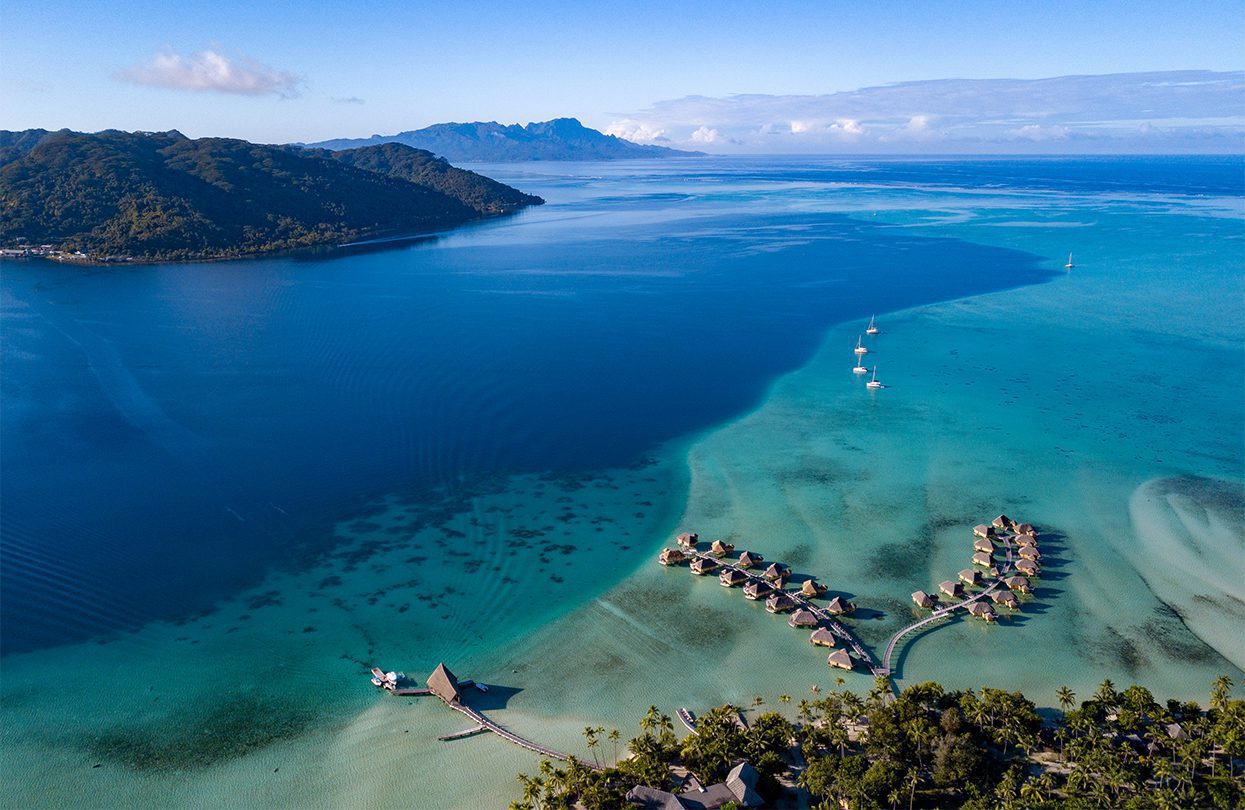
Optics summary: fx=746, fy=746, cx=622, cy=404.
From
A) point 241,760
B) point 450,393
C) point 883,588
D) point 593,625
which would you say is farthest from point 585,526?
point 450,393

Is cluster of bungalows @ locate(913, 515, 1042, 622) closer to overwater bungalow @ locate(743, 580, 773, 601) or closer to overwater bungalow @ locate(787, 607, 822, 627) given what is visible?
overwater bungalow @ locate(787, 607, 822, 627)

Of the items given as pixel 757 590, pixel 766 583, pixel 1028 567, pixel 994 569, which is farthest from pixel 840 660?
pixel 1028 567

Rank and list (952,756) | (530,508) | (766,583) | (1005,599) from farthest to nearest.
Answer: (530,508) < (766,583) < (1005,599) < (952,756)

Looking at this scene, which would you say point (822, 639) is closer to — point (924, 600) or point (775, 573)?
point (775, 573)

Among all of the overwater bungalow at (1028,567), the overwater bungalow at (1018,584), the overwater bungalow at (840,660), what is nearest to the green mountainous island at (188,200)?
the overwater bungalow at (840,660)

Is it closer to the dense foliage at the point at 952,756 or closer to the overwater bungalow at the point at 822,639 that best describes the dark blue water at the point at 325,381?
the overwater bungalow at the point at 822,639

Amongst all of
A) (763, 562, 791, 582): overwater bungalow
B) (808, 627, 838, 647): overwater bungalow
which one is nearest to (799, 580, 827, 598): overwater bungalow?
(763, 562, 791, 582): overwater bungalow

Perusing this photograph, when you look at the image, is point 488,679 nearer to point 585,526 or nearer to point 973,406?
point 585,526
